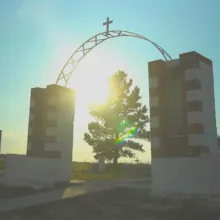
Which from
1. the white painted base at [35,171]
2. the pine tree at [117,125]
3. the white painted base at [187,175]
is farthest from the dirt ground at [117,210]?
the pine tree at [117,125]

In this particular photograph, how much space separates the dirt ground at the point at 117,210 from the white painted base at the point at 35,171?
428 centimetres

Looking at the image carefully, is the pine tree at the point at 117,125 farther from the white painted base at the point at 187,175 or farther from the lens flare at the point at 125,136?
the white painted base at the point at 187,175

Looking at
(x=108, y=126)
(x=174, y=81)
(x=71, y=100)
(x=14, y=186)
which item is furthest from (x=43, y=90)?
(x=108, y=126)

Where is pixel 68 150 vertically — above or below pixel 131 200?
above

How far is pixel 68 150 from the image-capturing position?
1934 cm

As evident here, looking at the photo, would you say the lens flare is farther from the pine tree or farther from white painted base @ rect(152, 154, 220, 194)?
white painted base @ rect(152, 154, 220, 194)

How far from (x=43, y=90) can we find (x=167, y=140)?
9.04 m

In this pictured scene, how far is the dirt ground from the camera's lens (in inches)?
422

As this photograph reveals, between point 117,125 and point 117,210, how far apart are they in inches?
922

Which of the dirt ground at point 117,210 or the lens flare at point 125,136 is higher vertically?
the lens flare at point 125,136

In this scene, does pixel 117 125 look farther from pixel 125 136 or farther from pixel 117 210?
pixel 117 210

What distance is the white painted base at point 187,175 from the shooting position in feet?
40.3

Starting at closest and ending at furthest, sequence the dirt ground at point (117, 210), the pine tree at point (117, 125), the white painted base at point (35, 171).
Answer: the dirt ground at point (117, 210)
the white painted base at point (35, 171)
the pine tree at point (117, 125)

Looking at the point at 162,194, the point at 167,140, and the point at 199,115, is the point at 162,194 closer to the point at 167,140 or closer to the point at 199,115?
the point at 167,140
